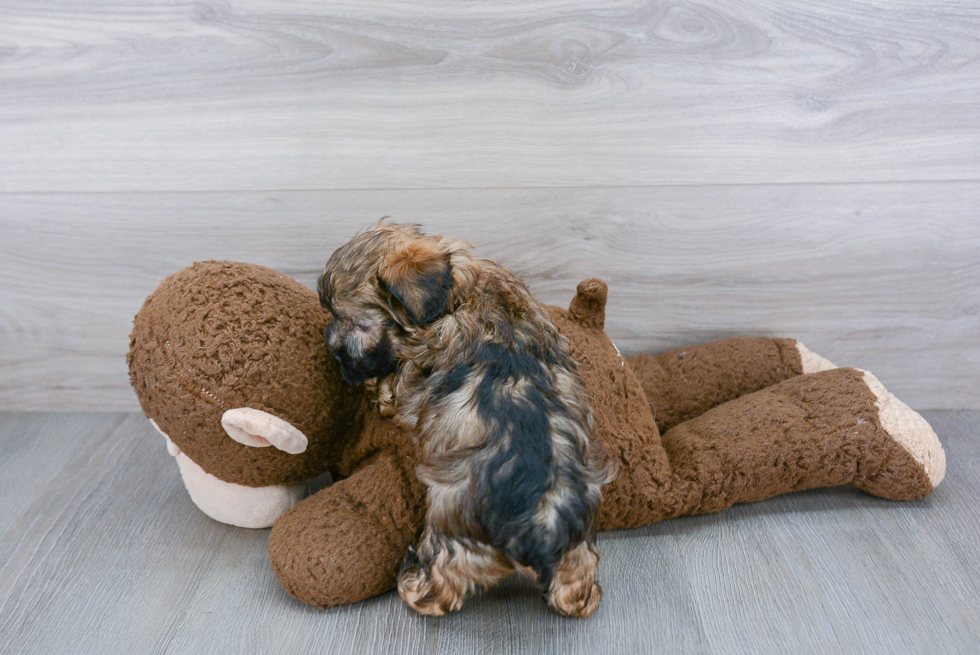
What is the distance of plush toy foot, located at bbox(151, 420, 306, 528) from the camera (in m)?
1.75

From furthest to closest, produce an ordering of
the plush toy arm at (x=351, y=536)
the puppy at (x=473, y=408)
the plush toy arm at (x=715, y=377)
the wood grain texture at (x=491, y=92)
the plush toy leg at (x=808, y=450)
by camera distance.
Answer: the plush toy arm at (x=715, y=377) → the wood grain texture at (x=491, y=92) → the plush toy leg at (x=808, y=450) → the plush toy arm at (x=351, y=536) → the puppy at (x=473, y=408)

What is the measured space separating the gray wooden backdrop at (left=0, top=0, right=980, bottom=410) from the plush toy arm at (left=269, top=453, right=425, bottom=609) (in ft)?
2.51

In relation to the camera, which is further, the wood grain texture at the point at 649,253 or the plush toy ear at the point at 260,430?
the wood grain texture at the point at 649,253

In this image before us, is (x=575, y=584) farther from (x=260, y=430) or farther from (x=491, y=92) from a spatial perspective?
(x=491, y=92)

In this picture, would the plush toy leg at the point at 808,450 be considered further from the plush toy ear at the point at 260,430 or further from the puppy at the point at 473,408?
the plush toy ear at the point at 260,430

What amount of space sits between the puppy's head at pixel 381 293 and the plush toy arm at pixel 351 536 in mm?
251

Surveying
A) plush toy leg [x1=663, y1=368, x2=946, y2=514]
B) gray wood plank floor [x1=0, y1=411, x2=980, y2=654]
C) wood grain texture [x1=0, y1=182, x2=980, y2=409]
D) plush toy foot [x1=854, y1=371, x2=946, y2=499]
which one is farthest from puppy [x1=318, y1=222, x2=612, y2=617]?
plush toy foot [x1=854, y1=371, x2=946, y2=499]

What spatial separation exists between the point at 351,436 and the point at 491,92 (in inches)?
38.9

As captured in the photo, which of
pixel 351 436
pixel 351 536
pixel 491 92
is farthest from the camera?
pixel 491 92

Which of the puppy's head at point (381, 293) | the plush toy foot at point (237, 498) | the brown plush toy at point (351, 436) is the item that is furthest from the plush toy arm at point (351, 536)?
the puppy's head at point (381, 293)

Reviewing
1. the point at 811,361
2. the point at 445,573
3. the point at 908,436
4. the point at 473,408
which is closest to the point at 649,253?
the point at 811,361

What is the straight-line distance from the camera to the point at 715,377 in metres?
2.02

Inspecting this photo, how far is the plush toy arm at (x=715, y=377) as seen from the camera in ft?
6.64

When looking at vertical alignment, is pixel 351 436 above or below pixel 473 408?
below
